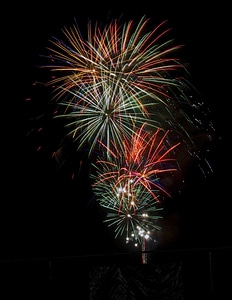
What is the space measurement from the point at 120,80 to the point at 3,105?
835 inches

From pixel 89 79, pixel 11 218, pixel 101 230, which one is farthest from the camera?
pixel 101 230

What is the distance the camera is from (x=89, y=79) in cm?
1160

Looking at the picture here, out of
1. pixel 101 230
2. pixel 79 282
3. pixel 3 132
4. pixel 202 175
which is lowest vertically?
pixel 79 282

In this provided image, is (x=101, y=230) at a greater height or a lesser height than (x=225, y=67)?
lesser

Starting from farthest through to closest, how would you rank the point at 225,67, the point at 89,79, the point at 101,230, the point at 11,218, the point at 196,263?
1. the point at 101,230
2. the point at 11,218
3. the point at 225,67
4. the point at 89,79
5. the point at 196,263

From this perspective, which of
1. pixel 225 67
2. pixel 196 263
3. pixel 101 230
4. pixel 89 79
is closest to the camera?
pixel 196 263

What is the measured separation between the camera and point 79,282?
5277 millimetres

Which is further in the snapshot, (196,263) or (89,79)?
(89,79)

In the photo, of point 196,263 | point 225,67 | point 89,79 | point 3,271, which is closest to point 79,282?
point 3,271

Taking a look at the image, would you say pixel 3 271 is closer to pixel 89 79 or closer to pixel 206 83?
pixel 89 79

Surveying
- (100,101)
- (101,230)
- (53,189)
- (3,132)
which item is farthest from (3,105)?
(100,101)

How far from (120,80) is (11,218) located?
2013cm

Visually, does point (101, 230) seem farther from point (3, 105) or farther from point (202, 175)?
point (3, 105)

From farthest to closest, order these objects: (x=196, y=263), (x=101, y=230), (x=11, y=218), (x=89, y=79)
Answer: (x=101, y=230) → (x=11, y=218) → (x=89, y=79) → (x=196, y=263)
